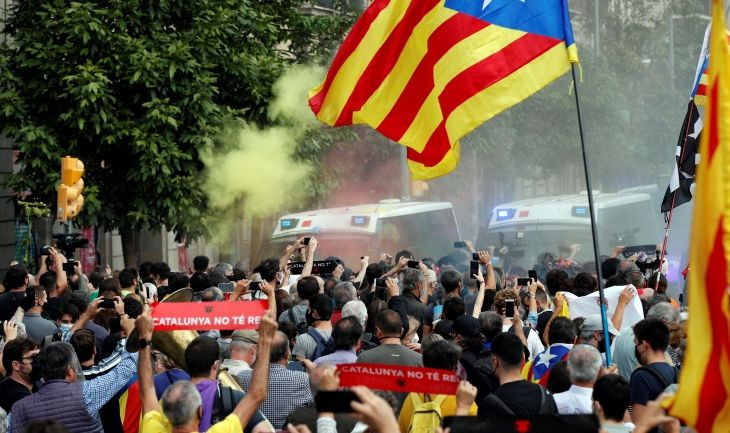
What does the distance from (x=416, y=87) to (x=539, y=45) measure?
3.71 feet

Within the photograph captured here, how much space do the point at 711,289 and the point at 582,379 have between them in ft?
7.47

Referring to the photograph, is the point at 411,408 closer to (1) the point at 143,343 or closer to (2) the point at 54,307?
(1) the point at 143,343

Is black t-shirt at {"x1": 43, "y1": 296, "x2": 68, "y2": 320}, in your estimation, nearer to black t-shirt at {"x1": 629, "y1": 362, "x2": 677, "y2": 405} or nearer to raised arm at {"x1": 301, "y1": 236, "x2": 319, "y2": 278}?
raised arm at {"x1": 301, "y1": 236, "x2": 319, "y2": 278}

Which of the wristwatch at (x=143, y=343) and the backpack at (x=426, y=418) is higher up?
the wristwatch at (x=143, y=343)

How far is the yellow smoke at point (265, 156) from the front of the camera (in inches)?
763

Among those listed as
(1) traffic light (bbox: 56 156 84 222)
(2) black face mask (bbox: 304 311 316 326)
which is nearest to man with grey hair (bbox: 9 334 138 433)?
(2) black face mask (bbox: 304 311 316 326)

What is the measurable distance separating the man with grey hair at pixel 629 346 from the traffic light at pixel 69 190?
8.68 m

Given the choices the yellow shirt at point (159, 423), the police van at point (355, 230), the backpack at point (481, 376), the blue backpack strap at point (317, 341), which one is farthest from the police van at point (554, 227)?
the yellow shirt at point (159, 423)

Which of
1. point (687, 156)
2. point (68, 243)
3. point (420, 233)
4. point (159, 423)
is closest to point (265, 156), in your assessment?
point (420, 233)

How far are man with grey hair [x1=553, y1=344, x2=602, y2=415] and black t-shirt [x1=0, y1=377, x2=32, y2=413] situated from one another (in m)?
3.09

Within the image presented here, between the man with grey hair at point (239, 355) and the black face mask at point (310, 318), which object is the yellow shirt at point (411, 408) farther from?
the black face mask at point (310, 318)

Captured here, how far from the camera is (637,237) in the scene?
2420cm

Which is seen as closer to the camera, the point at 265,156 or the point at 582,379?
the point at 582,379

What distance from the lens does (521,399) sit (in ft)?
22.5
